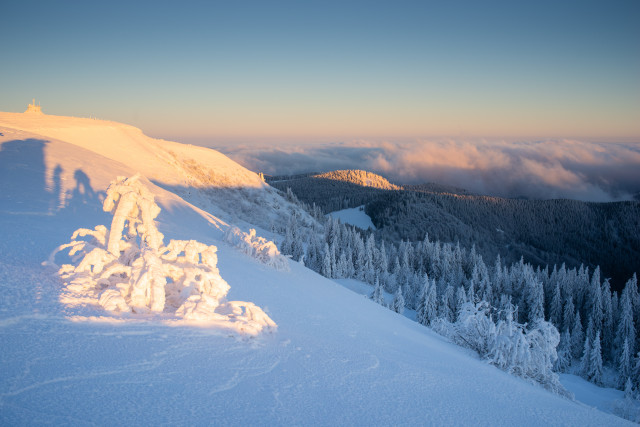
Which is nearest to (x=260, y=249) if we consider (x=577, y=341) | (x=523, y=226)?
(x=577, y=341)

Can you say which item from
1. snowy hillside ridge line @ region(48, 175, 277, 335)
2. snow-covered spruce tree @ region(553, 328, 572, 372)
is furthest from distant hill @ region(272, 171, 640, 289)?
snowy hillside ridge line @ region(48, 175, 277, 335)

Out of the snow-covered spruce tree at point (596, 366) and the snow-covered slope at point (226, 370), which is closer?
the snow-covered slope at point (226, 370)

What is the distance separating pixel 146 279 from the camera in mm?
4938

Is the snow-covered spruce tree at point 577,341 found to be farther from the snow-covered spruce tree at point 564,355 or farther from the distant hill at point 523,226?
the distant hill at point 523,226

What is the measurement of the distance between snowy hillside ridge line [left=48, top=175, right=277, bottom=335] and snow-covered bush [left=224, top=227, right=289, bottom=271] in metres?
5.76

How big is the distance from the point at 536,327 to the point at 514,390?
865 centimetres

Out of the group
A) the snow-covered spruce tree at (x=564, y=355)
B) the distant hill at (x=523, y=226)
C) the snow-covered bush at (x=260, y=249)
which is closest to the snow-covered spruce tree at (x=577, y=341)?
the snow-covered spruce tree at (x=564, y=355)

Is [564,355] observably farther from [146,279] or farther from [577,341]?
[146,279]

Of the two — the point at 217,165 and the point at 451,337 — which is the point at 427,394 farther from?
the point at 217,165

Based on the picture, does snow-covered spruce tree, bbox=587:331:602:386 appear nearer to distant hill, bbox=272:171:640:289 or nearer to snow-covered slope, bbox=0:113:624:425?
Answer: snow-covered slope, bbox=0:113:624:425

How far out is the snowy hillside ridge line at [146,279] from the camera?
4.92 m

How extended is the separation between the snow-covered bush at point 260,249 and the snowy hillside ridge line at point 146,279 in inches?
227

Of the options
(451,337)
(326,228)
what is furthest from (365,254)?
(451,337)

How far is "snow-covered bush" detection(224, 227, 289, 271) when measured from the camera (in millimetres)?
12117
